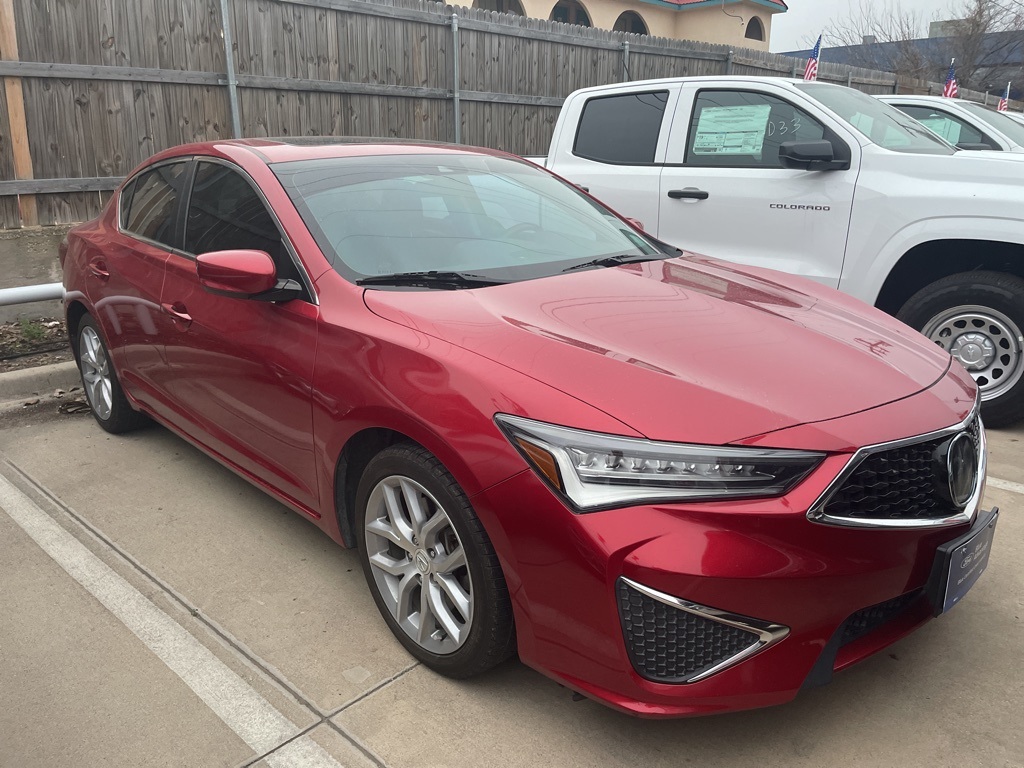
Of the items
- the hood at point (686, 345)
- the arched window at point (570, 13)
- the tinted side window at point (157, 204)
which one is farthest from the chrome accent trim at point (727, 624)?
the arched window at point (570, 13)

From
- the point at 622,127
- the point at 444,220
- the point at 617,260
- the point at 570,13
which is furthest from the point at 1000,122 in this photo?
the point at 570,13

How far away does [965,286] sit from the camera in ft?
14.9

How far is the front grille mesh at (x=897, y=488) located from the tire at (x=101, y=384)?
3654 mm

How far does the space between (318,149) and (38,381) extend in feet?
9.27

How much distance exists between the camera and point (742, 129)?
5410mm

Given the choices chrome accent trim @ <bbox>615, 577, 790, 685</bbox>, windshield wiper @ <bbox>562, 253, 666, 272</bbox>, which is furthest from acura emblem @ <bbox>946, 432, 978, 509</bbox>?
windshield wiper @ <bbox>562, 253, 666, 272</bbox>

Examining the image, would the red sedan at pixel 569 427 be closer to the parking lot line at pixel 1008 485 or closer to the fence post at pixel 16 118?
the parking lot line at pixel 1008 485

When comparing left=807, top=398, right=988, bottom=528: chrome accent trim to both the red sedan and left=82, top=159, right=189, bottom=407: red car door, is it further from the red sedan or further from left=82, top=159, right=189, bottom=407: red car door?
left=82, top=159, right=189, bottom=407: red car door

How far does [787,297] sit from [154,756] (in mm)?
2476

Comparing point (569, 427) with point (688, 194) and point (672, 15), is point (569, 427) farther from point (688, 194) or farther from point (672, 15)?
point (672, 15)

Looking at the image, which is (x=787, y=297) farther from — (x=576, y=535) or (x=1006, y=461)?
(x=1006, y=461)

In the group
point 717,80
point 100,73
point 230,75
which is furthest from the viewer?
point 230,75

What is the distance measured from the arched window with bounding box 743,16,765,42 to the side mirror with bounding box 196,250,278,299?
87.7 ft

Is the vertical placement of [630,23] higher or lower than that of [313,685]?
higher
